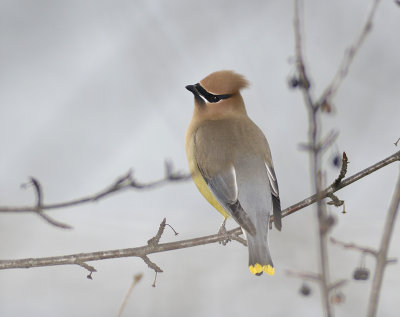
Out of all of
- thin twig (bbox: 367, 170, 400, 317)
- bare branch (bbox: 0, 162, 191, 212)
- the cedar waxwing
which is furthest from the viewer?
the cedar waxwing

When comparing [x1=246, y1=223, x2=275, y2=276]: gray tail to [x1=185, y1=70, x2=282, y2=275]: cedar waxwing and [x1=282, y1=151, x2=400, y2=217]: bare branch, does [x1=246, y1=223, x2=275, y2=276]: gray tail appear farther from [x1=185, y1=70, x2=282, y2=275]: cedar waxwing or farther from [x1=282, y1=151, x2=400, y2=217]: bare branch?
[x1=282, y1=151, x2=400, y2=217]: bare branch

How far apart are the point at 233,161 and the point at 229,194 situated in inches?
11.9

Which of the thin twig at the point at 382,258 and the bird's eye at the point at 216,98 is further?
the bird's eye at the point at 216,98

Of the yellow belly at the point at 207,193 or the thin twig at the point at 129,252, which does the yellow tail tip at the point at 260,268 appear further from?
the yellow belly at the point at 207,193

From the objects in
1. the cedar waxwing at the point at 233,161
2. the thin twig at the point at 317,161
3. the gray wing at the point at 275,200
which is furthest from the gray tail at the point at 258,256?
the thin twig at the point at 317,161

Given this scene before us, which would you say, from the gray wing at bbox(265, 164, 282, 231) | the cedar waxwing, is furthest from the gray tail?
the gray wing at bbox(265, 164, 282, 231)

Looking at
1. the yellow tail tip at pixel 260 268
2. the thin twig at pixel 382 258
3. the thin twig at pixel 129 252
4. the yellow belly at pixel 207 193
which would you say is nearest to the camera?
the thin twig at pixel 382 258

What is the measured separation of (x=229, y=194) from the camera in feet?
11.5

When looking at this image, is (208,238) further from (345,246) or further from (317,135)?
(317,135)

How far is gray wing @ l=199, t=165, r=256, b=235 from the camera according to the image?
3326mm

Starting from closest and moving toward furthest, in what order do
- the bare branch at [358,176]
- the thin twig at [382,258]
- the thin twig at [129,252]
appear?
the thin twig at [382,258], the thin twig at [129,252], the bare branch at [358,176]

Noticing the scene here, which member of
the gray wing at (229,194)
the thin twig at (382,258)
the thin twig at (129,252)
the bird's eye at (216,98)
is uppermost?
the bird's eye at (216,98)

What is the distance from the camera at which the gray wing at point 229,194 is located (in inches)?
131

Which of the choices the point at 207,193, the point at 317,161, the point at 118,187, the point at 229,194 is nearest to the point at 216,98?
the point at 207,193
